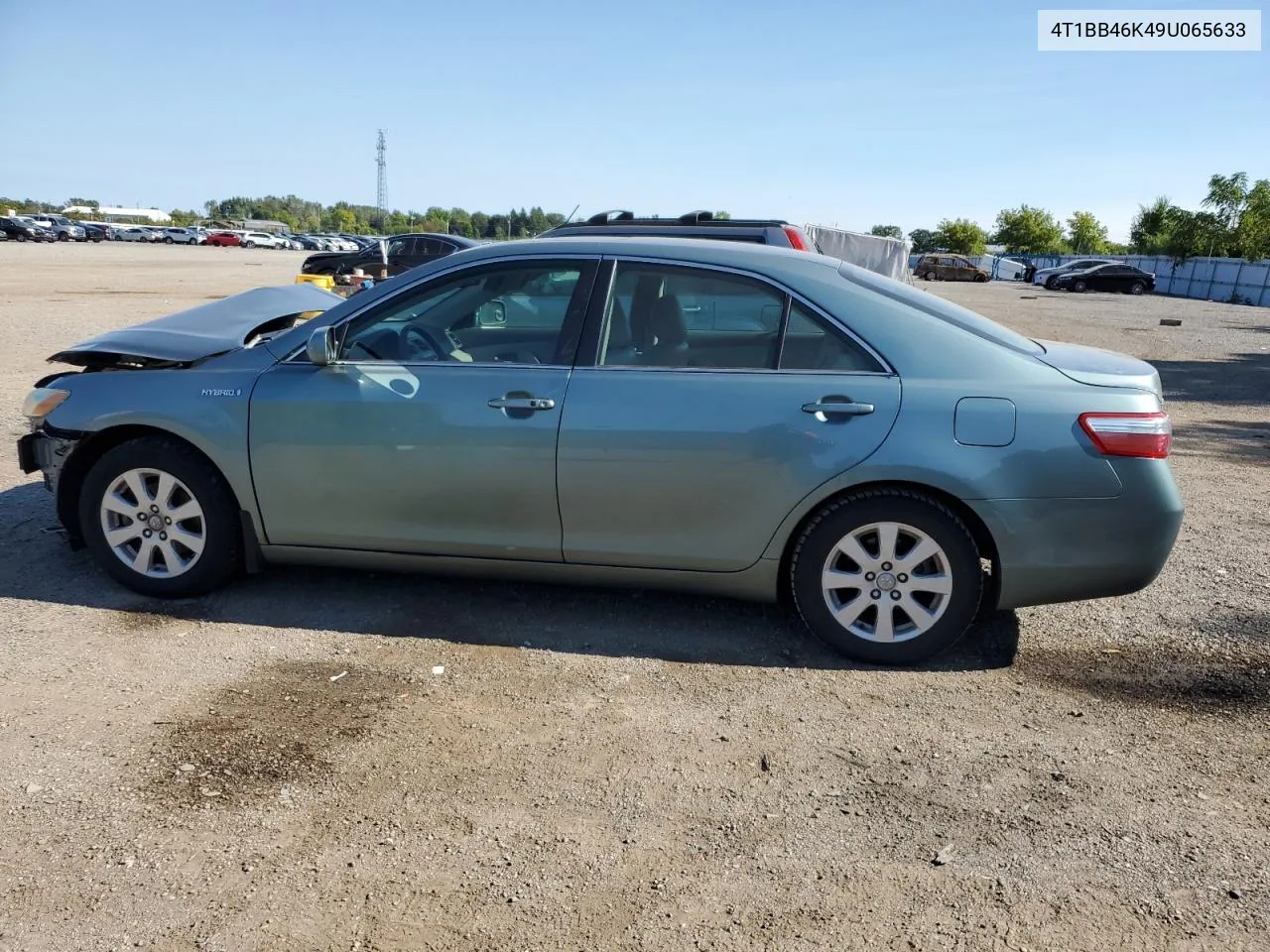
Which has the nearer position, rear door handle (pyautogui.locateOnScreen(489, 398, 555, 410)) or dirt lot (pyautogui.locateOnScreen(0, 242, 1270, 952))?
dirt lot (pyautogui.locateOnScreen(0, 242, 1270, 952))

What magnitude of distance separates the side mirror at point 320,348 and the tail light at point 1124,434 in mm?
3073

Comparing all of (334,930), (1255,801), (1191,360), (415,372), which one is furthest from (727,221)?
(1191,360)

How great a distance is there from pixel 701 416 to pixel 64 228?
264 feet

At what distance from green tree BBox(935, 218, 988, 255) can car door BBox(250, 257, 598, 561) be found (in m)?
98.6

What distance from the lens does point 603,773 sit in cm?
327

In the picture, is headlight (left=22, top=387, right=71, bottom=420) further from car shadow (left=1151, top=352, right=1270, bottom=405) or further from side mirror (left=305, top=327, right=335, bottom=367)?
car shadow (left=1151, top=352, right=1270, bottom=405)

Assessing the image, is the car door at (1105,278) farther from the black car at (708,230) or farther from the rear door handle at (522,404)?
the rear door handle at (522,404)

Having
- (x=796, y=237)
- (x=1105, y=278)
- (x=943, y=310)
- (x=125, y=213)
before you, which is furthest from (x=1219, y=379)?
(x=125, y=213)

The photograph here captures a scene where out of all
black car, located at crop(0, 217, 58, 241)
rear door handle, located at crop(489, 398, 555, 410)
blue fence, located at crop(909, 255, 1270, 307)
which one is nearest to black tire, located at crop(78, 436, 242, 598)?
rear door handle, located at crop(489, 398, 555, 410)

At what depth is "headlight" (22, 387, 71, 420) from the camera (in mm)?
4684

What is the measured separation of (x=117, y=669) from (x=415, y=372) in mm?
1664

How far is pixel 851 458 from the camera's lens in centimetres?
390

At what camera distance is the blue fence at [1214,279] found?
132 feet

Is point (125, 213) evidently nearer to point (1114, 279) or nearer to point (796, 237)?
point (1114, 279)
